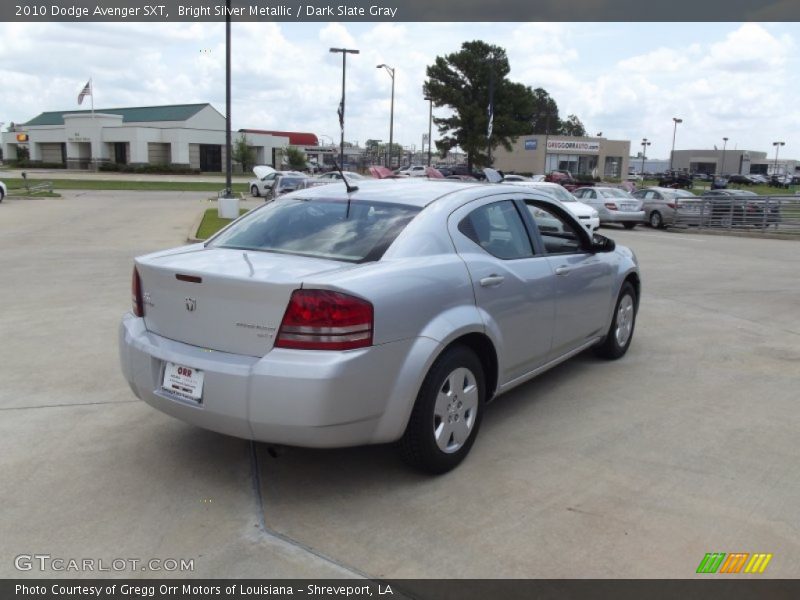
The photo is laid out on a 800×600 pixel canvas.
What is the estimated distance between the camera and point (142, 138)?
72.2 meters

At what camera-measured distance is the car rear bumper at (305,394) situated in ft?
11.0

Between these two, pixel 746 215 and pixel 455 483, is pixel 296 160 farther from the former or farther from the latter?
pixel 455 483

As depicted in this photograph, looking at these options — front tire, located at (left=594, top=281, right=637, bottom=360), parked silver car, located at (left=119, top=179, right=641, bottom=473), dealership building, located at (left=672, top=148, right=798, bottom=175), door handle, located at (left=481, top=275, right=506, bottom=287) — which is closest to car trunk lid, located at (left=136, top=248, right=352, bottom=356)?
parked silver car, located at (left=119, top=179, right=641, bottom=473)

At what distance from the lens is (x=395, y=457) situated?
4.24 metres

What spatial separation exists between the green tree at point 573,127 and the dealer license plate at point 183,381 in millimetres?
150081

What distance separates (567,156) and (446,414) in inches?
3305

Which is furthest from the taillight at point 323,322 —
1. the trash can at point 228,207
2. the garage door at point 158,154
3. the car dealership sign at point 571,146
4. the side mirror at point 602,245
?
the car dealership sign at point 571,146

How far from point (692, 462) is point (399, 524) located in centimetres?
187

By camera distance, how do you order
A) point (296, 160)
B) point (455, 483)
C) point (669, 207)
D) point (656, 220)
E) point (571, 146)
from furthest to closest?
1. point (571, 146)
2. point (296, 160)
3. point (656, 220)
4. point (669, 207)
5. point (455, 483)

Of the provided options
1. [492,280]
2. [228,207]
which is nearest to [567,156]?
[228,207]

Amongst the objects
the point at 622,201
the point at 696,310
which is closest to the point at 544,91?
the point at 622,201

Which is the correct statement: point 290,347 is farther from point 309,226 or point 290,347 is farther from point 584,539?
point 584,539

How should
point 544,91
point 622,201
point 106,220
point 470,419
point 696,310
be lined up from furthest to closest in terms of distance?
point 544,91, point 622,201, point 106,220, point 696,310, point 470,419

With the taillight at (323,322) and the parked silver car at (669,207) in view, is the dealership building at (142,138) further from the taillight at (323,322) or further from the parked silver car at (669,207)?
the taillight at (323,322)
